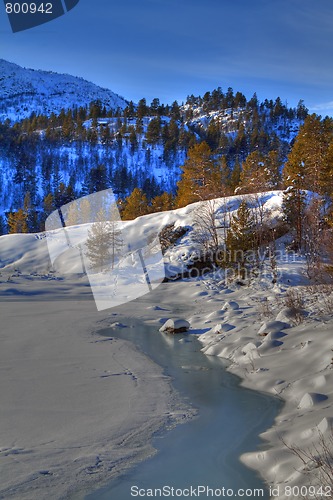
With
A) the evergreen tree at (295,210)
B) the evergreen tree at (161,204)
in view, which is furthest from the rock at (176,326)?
the evergreen tree at (161,204)

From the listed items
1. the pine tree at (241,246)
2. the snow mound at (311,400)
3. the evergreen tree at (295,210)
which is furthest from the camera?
the evergreen tree at (295,210)

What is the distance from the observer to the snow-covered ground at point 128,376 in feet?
16.3

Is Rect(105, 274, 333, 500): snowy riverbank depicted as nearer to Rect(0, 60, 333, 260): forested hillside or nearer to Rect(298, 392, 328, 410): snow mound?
Rect(298, 392, 328, 410): snow mound

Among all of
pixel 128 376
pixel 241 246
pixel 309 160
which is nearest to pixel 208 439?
pixel 128 376

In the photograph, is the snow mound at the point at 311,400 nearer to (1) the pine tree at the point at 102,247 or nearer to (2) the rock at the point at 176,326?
(2) the rock at the point at 176,326

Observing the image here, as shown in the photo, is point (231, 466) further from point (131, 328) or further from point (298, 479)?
point (131, 328)

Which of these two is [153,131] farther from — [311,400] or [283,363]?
[311,400]

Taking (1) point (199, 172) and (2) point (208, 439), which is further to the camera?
(1) point (199, 172)

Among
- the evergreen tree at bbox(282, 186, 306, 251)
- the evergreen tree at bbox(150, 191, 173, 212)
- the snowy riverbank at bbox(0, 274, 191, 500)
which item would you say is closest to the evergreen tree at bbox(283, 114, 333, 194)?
the evergreen tree at bbox(282, 186, 306, 251)

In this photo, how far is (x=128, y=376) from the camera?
28.8 ft

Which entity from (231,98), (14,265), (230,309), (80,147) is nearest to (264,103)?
(231,98)

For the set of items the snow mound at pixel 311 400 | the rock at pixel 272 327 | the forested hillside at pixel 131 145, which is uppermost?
the forested hillside at pixel 131 145

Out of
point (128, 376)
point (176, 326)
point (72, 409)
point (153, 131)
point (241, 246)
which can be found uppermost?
point (153, 131)

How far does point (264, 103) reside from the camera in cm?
15150
